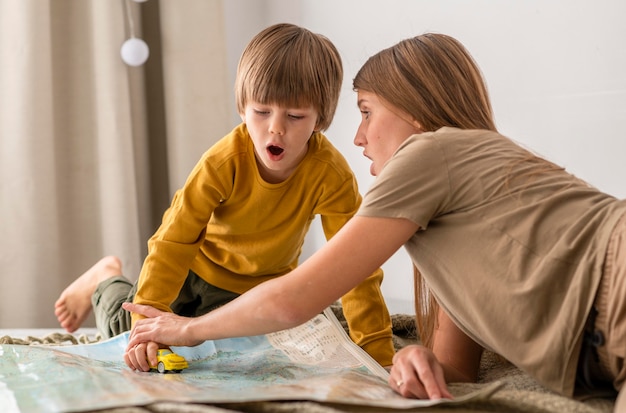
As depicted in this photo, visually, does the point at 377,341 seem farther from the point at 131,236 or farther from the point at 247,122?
the point at 131,236

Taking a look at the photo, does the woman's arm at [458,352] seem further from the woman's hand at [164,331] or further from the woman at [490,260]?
the woman's hand at [164,331]

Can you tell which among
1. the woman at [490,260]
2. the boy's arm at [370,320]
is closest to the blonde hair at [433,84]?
the woman at [490,260]

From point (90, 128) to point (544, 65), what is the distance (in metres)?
1.22

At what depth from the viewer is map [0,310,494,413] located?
2.79ft

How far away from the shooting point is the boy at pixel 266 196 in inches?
51.7

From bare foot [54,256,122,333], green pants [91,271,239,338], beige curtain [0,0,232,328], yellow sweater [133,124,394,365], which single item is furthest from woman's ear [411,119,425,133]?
beige curtain [0,0,232,328]

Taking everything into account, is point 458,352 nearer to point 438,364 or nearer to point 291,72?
point 438,364

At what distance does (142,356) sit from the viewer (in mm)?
1123

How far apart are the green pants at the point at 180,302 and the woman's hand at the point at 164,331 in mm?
314

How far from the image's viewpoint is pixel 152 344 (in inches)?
44.6

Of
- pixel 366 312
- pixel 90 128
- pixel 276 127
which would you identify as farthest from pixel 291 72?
pixel 90 128

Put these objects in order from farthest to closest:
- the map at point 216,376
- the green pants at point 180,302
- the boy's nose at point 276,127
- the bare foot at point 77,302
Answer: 1. the bare foot at point 77,302
2. the green pants at point 180,302
3. the boy's nose at point 276,127
4. the map at point 216,376

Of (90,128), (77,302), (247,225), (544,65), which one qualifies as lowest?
(77,302)

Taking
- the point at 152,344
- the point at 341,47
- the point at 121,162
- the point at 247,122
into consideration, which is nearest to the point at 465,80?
the point at 247,122
